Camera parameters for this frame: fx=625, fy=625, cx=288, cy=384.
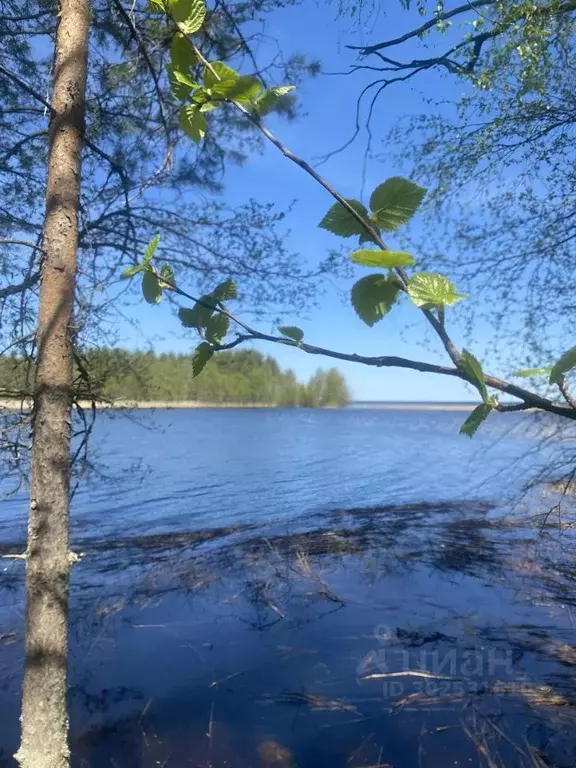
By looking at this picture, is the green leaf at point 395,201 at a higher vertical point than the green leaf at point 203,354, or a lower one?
higher

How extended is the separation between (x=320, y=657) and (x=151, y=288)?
4.19 metres

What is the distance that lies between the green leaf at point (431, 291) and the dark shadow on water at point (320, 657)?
10.9 ft

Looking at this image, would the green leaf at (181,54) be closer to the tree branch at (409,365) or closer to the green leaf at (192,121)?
the green leaf at (192,121)

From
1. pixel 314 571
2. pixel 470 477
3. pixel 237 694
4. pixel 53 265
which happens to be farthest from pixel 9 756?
pixel 470 477

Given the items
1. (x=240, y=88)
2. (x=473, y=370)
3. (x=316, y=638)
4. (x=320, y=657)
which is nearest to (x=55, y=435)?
(x=240, y=88)

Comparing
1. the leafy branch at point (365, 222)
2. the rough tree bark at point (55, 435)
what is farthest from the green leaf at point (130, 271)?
the rough tree bark at point (55, 435)

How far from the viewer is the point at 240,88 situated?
821mm

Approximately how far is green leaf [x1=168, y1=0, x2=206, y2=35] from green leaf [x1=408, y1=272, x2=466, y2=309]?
1.52 feet

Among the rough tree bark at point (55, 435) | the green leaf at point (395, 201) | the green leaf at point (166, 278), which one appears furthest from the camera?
the rough tree bark at point (55, 435)

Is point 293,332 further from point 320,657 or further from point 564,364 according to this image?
point 320,657

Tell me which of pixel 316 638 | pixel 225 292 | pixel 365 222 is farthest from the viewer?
pixel 316 638

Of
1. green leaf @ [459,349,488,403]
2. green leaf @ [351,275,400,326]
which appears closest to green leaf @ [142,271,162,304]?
green leaf @ [351,275,400,326]

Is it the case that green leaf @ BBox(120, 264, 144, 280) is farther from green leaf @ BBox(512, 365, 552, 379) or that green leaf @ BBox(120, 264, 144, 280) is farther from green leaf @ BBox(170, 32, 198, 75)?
green leaf @ BBox(512, 365, 552, 379)

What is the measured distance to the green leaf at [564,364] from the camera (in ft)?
2.37
